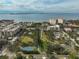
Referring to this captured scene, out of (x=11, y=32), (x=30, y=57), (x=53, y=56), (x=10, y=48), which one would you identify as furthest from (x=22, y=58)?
(x=11, y=32)

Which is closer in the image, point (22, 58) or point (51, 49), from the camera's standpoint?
point (22, 58)

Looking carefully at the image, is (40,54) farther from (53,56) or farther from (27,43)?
(27,43)

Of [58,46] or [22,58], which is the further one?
[58,46]

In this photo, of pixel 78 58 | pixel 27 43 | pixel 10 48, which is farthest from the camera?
pixel 27 43

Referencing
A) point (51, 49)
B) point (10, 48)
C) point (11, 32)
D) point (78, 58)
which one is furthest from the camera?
point (11, 32)

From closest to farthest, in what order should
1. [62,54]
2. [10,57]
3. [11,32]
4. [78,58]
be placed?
[78,58] → [10,57] → [62,54] → [11,32]

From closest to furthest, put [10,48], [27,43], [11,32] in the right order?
[10,48] < [27,43] < [11,32]

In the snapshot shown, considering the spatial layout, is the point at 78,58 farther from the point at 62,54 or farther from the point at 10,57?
the point at 10,57

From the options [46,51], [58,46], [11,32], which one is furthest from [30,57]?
[11,32]
